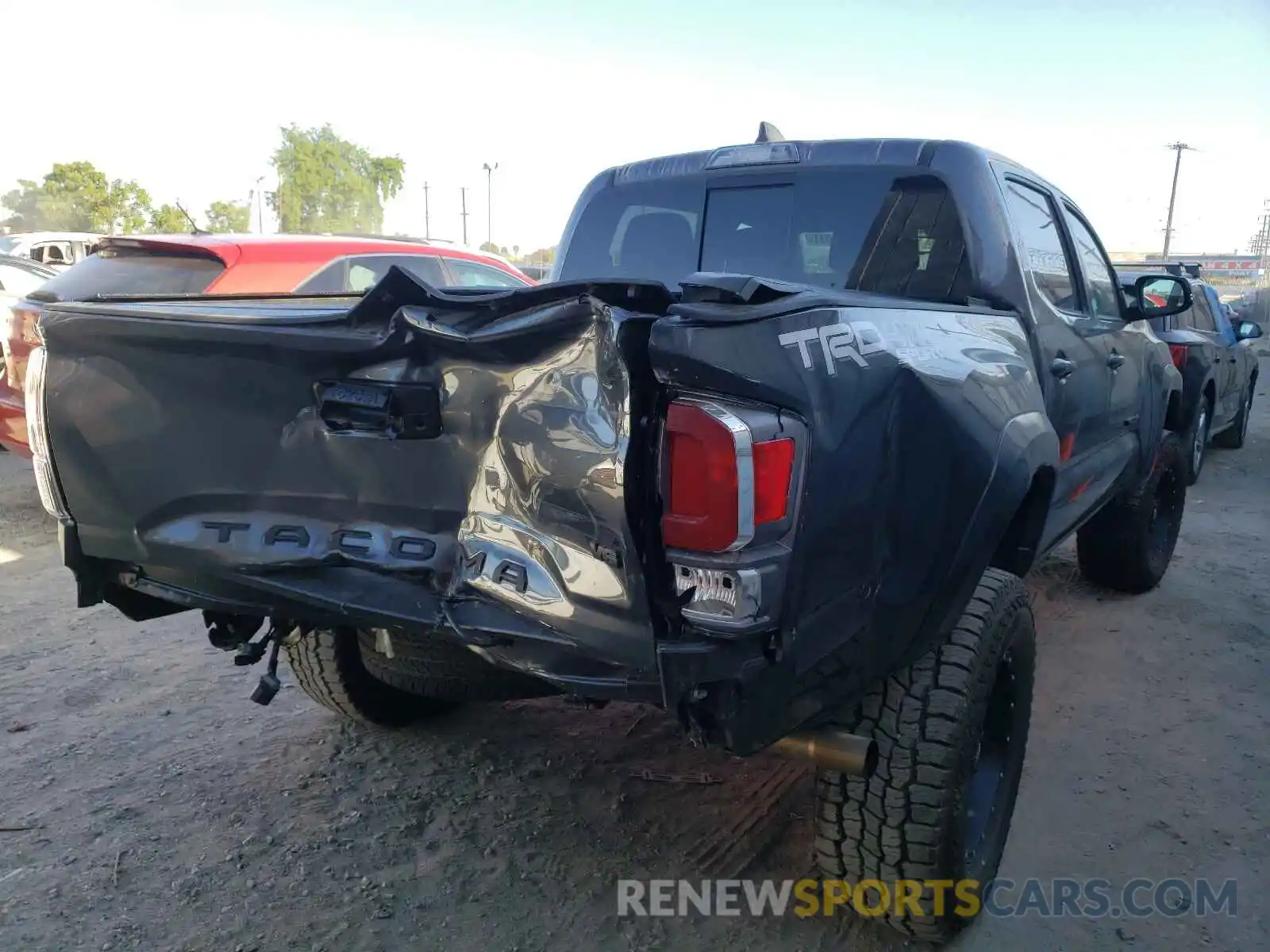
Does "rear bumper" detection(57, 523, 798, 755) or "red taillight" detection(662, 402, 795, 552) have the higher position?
"red taillight" detection(662, 402, 795, 552)

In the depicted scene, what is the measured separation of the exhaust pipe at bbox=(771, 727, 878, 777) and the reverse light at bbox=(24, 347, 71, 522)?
1870 millimetres

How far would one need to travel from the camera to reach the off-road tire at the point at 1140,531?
4.70 m

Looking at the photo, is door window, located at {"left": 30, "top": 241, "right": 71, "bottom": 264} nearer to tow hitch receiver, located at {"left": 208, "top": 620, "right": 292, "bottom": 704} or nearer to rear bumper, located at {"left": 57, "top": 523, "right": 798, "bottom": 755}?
tow hitch receiver, located at {"left": 208, "top": 620, "right": 292, "bottom": 704}

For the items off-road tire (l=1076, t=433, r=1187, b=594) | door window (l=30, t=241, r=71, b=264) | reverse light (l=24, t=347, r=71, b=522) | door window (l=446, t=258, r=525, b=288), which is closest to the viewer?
reverse light (l=24, t=347, r=71, b=522)

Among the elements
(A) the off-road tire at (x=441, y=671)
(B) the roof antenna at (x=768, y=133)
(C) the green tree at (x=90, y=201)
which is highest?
(C) the green tree at (x=90, y=201)

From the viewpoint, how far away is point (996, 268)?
2.86m

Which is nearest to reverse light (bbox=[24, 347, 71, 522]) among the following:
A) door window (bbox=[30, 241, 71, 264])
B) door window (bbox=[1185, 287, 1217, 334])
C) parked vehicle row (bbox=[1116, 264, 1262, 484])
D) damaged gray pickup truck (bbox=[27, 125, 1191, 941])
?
damaged gray pickup truck (bbox=[27, 125, 1191, 941])

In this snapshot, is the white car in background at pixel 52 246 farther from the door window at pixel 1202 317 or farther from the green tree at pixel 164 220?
the green tree at pixel 164 220

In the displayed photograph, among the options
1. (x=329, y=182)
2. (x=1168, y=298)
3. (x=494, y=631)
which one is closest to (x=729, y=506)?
(x=494, y=631)

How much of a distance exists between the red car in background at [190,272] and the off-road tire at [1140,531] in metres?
3.30

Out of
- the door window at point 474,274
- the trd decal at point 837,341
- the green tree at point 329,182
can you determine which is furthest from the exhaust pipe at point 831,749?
the green tree at point 329,182

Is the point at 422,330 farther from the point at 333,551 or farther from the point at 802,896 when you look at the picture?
the point at 802,896

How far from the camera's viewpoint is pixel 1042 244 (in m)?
3.30

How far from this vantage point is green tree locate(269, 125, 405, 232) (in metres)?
58.8
